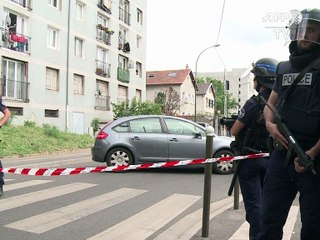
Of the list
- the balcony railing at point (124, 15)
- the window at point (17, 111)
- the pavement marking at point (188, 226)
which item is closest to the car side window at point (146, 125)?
the pavement marking at point (188, 226)

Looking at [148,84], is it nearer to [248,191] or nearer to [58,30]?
[58,30]

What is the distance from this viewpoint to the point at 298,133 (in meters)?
2.79

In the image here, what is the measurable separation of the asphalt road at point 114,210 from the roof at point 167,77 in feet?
155

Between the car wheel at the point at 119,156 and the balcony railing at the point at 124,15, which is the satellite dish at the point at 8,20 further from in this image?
the car wheel at the point at 119,156

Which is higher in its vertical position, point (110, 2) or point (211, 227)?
point (110, 2)

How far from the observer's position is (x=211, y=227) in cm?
518

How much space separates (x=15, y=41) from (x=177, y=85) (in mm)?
34035

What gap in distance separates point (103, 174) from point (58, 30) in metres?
19.9

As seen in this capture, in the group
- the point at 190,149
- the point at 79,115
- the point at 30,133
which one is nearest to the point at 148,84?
the point at 79,115

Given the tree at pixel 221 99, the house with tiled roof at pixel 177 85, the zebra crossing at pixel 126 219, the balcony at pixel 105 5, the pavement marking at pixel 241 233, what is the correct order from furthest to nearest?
1. the tree at pixel 221 99
2. the house with tiled roof at pixel 177 85
3. the balcony at pixel 105 5
4. the zebra crossing at pixel 126 219
5. the pavement marking at pixel 241 233

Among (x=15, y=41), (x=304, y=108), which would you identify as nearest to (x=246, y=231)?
(x=304, y=108)

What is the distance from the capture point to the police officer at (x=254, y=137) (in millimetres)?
3820

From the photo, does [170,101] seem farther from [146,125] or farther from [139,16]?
[146,125]

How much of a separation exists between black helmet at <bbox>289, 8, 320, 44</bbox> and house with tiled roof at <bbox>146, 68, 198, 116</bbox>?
50606 mm
